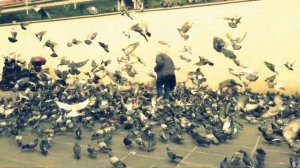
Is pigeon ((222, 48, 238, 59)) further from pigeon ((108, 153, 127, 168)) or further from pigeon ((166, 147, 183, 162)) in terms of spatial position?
pigeon ((108, 153, 127, 168))

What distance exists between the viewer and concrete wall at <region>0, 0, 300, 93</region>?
1327cm

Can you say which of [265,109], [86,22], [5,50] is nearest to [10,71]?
[86,22]

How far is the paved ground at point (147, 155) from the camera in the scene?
6145 mm

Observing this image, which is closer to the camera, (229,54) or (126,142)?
(126,142)

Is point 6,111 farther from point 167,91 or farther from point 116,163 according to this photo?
point 167,91

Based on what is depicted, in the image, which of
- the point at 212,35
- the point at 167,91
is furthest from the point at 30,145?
the point at 212,35

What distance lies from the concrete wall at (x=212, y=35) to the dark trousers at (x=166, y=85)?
4.04 m

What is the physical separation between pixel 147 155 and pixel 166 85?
16.5 ft

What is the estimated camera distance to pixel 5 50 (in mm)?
22125

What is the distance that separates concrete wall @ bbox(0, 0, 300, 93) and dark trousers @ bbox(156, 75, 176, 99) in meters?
4.04

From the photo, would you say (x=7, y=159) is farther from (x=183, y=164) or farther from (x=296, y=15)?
(x=296, y=15)

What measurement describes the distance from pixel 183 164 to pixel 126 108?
13.1 ft

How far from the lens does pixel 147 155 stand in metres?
6.60

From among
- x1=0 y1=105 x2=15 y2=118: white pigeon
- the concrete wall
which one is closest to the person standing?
Result: the concrete wall
